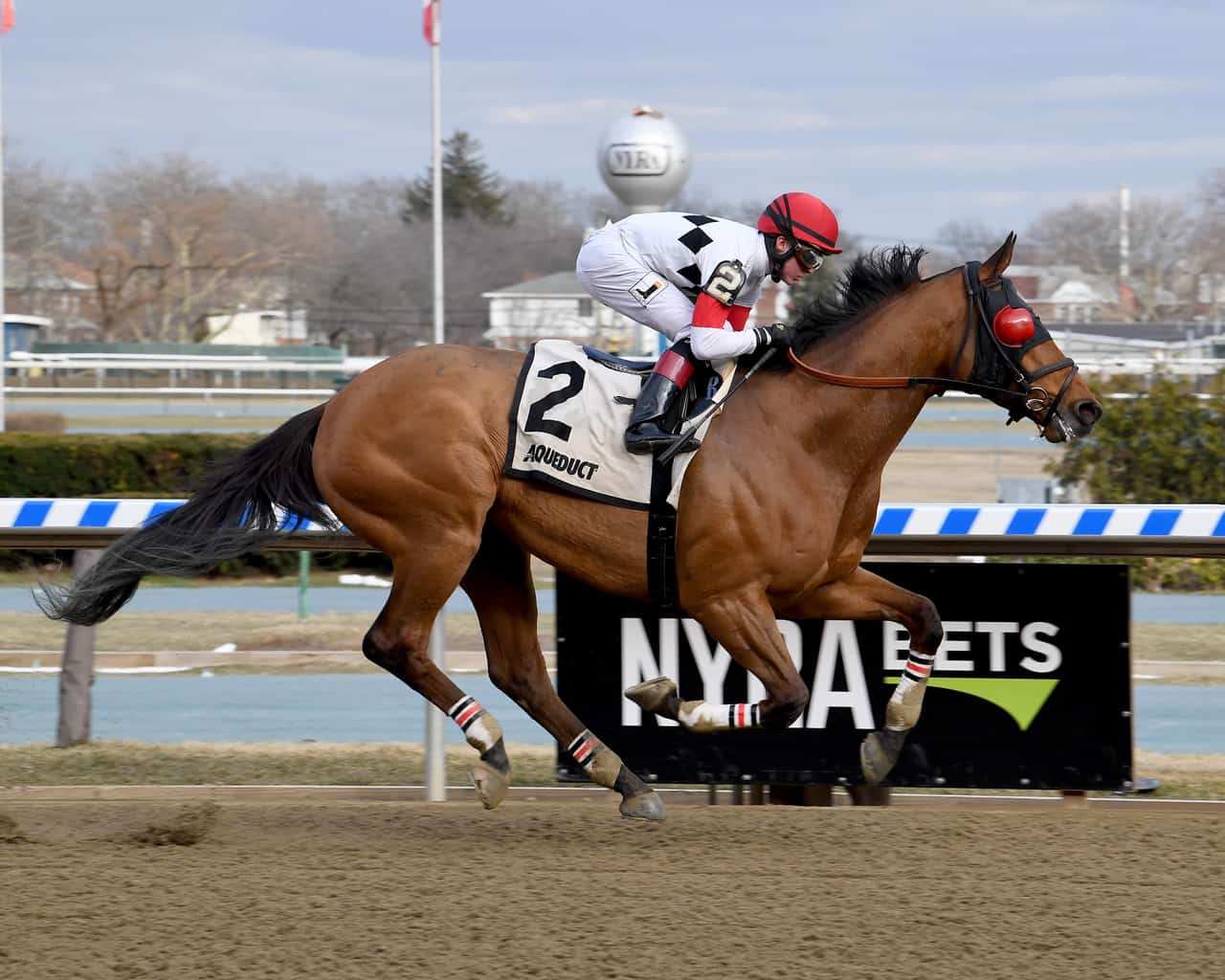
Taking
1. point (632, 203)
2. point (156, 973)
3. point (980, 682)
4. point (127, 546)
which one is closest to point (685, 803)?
point (980, 682)

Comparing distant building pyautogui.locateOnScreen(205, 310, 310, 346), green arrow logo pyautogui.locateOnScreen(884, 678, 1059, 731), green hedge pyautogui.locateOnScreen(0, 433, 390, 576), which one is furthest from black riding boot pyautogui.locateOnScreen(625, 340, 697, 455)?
distant building pyautogui.locateOnScreen(205, 310, 310, 346)

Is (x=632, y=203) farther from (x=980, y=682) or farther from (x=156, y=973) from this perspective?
(x=156, y=973)

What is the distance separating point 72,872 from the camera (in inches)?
Answer: 162

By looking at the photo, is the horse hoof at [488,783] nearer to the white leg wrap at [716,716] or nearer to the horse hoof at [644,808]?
the horse hoof at [644,808]

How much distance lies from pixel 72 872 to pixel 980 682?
2.72 meters

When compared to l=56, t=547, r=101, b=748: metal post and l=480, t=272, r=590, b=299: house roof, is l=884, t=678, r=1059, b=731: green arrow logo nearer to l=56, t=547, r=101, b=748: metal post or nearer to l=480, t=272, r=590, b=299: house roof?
l=56, t=547, r=101, b=748: metal post

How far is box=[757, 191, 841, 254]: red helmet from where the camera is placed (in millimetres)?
4598

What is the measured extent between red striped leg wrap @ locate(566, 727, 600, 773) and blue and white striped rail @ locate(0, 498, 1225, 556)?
1.01 meters

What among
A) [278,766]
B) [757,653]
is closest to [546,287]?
[278,766]

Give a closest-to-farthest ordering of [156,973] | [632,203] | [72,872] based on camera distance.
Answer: [156,973]
[72,872]
[632,203]

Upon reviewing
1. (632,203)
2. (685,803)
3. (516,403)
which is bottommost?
(685,803)

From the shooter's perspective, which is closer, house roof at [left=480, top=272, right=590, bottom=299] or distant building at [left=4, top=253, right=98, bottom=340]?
distant building at [left=4, top=253, right=98, bottom=340]

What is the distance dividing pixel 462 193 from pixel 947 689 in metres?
58.3

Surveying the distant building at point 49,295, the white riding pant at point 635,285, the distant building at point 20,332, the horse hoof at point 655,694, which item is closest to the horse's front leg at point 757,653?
the horse hoof at point 655,694
